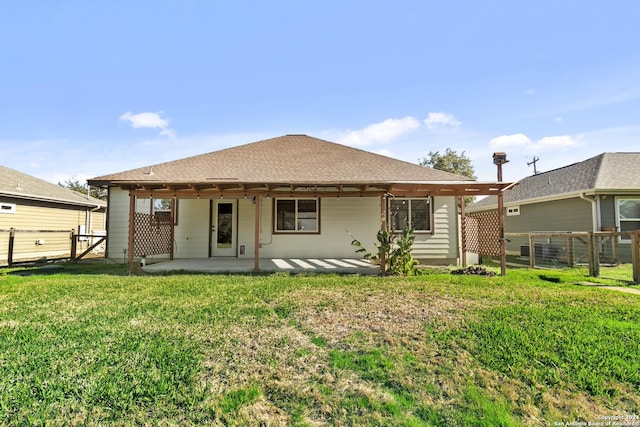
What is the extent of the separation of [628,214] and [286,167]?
12.3 m

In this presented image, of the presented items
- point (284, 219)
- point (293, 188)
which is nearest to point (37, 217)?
point (284, 219)

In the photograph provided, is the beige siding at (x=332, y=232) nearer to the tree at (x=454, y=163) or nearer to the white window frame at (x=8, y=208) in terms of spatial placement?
the white window frame at (x=8, y=208)

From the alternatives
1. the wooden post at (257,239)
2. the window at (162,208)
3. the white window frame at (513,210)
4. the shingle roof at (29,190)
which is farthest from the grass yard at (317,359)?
the white window frame at (513,210)

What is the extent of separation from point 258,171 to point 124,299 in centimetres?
553

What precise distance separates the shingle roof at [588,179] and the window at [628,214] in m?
0.57

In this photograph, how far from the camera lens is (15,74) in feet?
36.0

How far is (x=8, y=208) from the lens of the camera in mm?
11125

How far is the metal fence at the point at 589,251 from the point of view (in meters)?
7.13

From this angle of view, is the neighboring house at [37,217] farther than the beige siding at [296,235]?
Yes

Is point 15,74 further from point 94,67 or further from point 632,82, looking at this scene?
point 632,82

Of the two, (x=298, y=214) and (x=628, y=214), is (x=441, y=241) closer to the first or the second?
(x=298, y=214)

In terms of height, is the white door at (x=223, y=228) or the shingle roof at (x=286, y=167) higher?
the shingle roof at (x=286, y=167)

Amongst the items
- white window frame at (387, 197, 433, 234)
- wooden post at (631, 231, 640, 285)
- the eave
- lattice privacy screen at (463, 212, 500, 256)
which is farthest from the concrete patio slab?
wooden post at (631, 231, 640, 285)

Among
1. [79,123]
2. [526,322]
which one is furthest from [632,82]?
[79,123]
